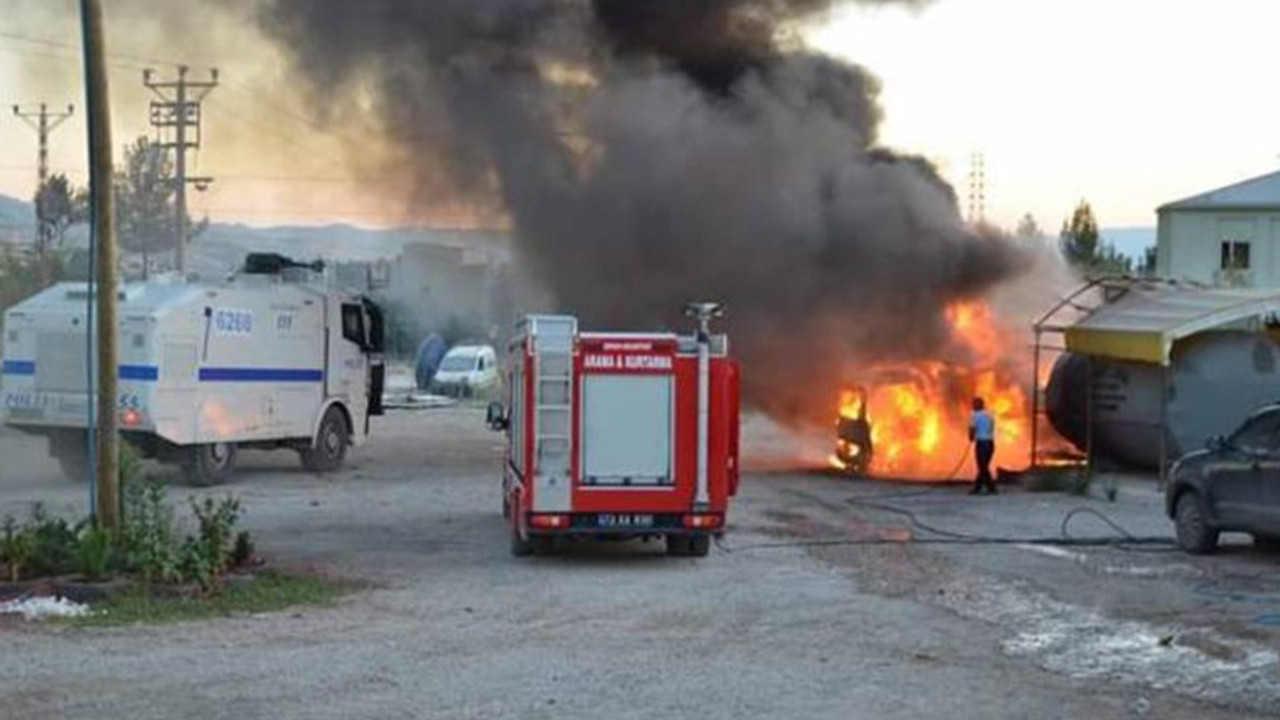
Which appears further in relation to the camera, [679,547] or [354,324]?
[354,324]

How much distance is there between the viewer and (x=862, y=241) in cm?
2775

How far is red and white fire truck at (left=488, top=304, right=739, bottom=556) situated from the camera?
51.9 ft

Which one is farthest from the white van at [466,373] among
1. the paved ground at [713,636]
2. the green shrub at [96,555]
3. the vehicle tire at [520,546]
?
the green shrub at [96,555]

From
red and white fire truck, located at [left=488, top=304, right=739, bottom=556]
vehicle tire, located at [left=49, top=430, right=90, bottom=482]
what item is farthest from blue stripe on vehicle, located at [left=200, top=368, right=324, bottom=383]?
red and white fire truck, located at [left=488, top=304, right=739, bottom=556]

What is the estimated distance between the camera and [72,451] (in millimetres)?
24109

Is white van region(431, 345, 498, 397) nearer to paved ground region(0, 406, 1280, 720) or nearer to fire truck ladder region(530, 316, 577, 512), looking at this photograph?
paved ground region(0, 406, 1280, 720)

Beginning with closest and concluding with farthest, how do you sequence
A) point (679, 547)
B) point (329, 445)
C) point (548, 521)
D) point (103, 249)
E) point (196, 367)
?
point (103, 249) < point (548, 521) < point (679, 547) < point (196, 367) < point (329, 445)

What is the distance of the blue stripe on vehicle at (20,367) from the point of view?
77.6 feet

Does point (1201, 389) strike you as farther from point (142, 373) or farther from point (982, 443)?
point (142, 373)

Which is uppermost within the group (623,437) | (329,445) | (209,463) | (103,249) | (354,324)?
(103,249)

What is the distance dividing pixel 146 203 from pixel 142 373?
36833mm

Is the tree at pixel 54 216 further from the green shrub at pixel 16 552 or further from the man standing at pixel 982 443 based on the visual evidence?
the green shrub at pixel 16 552

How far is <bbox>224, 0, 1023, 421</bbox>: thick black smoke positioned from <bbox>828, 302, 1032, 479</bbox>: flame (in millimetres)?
466

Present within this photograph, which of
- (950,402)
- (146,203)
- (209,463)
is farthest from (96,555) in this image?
(146,203)
